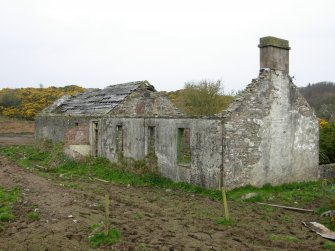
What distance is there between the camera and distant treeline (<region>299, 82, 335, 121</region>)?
38.2 metres

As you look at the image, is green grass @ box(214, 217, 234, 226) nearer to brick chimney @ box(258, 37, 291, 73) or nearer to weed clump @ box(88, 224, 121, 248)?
weed clump @ box(88, 224, 121, 248)

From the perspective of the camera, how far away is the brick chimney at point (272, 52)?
15211 mm

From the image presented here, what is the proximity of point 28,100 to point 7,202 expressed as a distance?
4563 cm

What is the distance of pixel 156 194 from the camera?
14250mm

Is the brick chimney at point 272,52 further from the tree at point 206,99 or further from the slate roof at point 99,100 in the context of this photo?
the tree at point 206,99

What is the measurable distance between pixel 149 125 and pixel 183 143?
2.04 m

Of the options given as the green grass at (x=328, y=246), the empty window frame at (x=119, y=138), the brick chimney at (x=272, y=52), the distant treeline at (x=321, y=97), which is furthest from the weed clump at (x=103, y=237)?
the distant treeline at (x=321, y=97)

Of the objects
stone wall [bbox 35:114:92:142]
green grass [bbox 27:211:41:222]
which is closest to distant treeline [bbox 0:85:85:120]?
stone wall [bbox 35:114:92:142]

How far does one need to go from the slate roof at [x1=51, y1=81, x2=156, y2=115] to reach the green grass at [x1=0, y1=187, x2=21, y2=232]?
7.98 metres

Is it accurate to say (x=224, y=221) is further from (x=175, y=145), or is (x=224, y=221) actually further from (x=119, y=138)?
(x=119, y=138)

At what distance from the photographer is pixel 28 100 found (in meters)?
55.3

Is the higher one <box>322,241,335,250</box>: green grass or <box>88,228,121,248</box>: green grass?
<box>88,228,121,248</box>: green grass

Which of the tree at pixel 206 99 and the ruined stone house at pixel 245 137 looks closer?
the ruined stone house at pixel 245 137

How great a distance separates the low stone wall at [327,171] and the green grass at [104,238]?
39.2 feet
